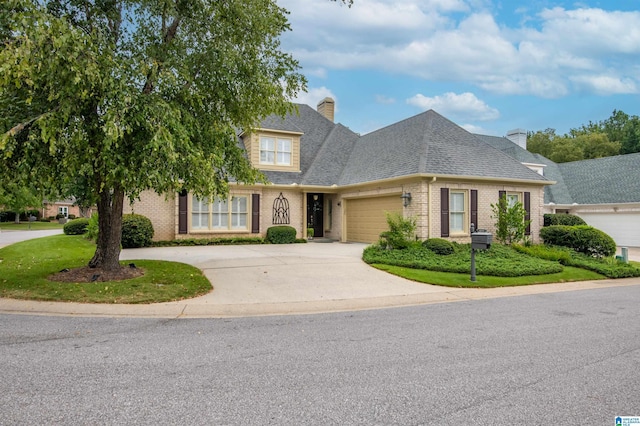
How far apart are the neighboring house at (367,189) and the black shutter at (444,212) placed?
4 centimetres

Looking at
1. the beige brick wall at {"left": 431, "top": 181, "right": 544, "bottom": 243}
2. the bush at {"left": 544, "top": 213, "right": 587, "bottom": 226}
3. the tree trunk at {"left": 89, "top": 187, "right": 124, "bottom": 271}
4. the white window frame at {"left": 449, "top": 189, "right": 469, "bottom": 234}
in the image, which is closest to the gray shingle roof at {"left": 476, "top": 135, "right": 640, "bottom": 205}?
the bush at {"left": 544, "top": 213, "right": 587, "bottom": 226}

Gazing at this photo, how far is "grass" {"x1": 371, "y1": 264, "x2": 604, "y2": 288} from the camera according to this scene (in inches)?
396

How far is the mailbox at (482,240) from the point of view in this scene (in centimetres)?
977

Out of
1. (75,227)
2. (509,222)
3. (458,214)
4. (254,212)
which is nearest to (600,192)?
(509,222)

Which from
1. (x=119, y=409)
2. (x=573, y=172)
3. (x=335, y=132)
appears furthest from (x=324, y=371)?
(x=573, y=172)

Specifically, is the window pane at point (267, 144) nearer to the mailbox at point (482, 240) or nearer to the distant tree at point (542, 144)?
the mailbox at point (482, 240)

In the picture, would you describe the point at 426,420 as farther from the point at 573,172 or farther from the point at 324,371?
the point at 573,172

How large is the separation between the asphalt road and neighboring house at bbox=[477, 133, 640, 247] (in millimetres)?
18323

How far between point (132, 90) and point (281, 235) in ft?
38.0

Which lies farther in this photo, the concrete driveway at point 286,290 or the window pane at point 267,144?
the window pane at point 267,144

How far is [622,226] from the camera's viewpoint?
21.6m

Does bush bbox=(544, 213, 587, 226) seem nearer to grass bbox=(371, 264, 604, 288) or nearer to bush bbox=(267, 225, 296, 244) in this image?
grass bbox=(371, 264, 604, 288)

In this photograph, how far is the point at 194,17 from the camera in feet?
30.4

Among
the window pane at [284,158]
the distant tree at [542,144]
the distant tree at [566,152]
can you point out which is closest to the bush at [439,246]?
the window pane at [284,158]
